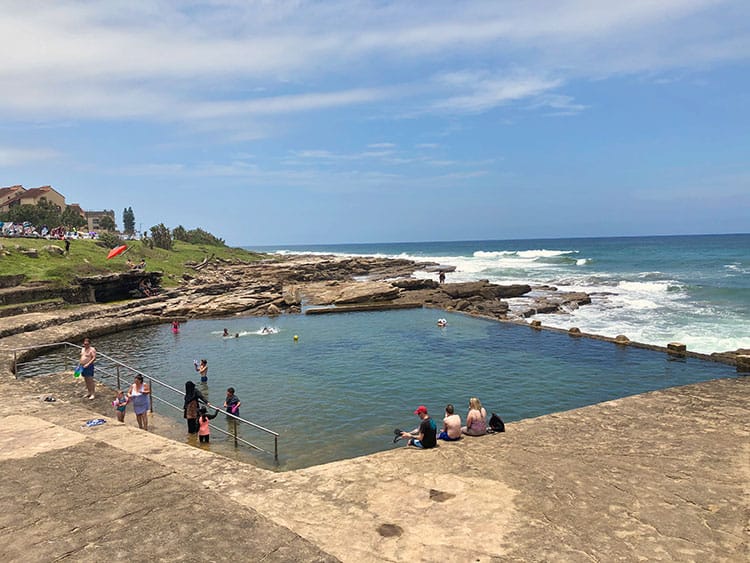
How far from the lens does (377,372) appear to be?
20891mm

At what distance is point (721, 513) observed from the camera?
754 centimetres

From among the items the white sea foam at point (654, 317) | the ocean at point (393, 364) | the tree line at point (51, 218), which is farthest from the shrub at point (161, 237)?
the white sea foam at point (654, 317)

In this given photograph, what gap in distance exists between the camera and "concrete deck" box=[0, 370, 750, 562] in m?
6.12

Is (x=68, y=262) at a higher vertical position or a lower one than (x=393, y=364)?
higher

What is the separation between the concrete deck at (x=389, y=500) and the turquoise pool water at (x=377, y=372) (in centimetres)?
388

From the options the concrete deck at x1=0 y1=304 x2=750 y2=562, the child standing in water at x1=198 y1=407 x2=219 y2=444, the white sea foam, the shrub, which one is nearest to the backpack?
the concrete deck at x1=0 y1=304 x2=750 y2=562

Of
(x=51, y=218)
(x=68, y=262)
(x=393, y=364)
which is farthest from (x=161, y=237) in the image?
(x=393, y=364)

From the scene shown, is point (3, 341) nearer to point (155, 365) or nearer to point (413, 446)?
point (155, 365)

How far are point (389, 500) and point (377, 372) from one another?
13.1 meters

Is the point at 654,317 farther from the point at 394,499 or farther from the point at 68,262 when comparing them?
the point at 68,262

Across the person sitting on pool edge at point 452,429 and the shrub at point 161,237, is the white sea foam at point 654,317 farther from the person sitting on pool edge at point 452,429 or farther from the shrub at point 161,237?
the shrub at point 161,237

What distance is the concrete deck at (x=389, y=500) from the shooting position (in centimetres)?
612

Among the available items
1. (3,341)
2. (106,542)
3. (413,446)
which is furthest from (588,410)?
(3,341)

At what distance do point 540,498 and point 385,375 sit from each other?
1262cm
